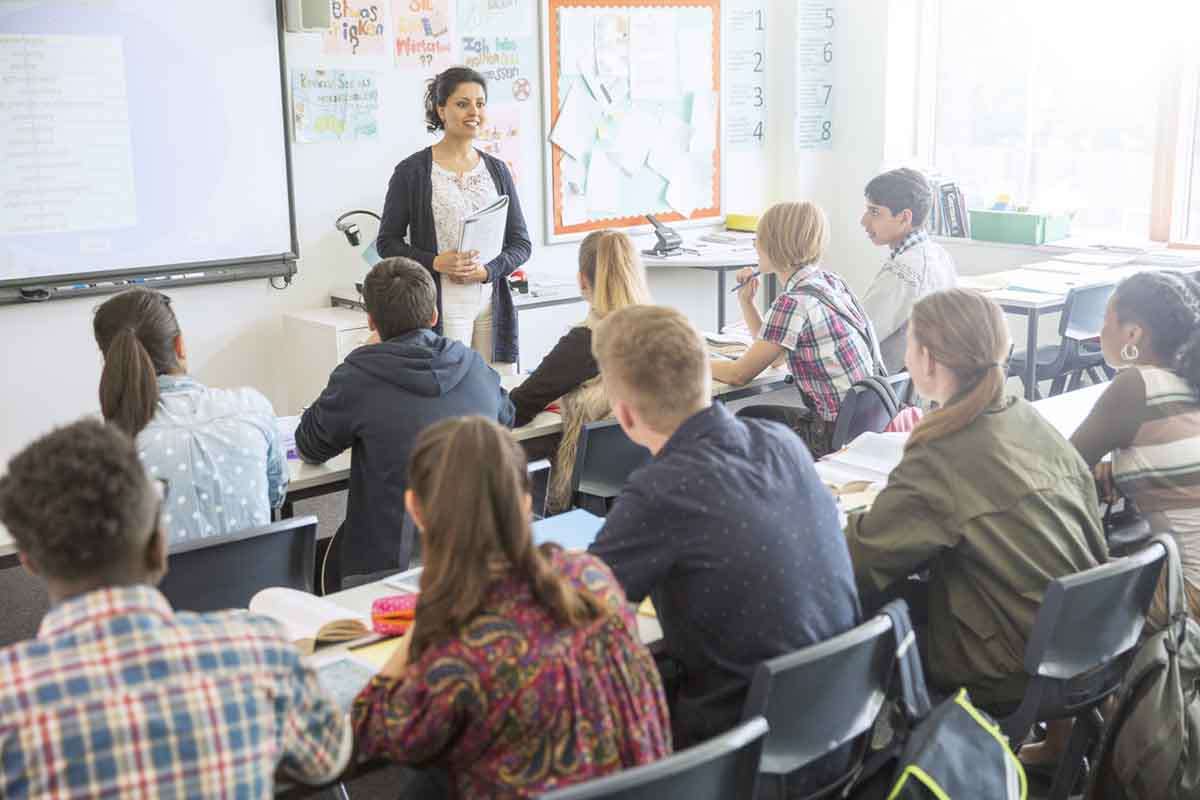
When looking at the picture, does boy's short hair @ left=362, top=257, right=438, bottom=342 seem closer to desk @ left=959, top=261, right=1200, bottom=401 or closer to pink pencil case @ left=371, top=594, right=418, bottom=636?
pink pencil case @ left=371, top=594, right=418, bottom=636

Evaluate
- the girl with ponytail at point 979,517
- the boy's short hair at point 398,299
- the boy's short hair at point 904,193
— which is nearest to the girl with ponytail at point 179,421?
the boy's short hair at point 398,299

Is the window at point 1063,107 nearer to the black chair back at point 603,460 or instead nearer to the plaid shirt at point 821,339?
the plaid shirt at point 821,339

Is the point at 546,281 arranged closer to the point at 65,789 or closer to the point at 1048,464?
the point at 1048,464

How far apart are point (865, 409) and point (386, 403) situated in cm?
140

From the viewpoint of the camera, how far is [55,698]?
4.27ft

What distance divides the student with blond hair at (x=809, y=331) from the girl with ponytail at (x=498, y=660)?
2309 mm

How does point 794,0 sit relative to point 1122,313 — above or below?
above

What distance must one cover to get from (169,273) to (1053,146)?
4.37m

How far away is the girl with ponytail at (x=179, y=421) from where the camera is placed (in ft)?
8.54

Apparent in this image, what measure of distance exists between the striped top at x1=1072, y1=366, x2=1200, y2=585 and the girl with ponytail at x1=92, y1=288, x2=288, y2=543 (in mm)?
1841

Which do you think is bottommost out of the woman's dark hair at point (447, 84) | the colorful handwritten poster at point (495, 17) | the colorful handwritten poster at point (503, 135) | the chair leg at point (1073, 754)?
the chair leg at point (1073, 754)

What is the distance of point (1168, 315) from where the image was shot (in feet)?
9.38

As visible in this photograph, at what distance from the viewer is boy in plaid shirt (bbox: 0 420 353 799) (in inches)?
51.3

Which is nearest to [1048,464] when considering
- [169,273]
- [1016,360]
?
[1016,360]
